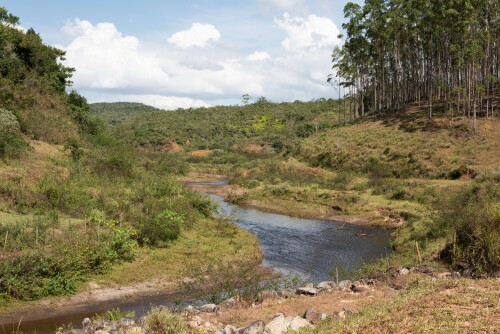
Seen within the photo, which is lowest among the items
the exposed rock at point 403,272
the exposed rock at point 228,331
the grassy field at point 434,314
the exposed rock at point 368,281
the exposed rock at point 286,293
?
the exposed rock at point 286,293

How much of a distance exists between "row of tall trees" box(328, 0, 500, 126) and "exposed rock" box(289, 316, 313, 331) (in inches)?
1682

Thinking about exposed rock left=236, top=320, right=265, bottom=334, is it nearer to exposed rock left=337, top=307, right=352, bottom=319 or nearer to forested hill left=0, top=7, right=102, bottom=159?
exposed rock left=337, top=307, right=352, bottom=319

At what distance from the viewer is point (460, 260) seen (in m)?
16.9

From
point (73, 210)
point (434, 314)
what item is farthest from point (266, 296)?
point (73, 210)

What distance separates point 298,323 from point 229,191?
40.9 m

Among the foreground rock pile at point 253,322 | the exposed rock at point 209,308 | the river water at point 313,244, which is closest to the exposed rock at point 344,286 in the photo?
the foreground rock pile at point 253,322

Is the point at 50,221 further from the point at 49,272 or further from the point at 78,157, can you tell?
the point at 78,157

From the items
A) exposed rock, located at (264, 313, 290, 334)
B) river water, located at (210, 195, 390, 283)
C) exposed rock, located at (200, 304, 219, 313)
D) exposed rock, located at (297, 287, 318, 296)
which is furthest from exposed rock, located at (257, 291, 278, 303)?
river water, located at (210, 195, 390, 283)

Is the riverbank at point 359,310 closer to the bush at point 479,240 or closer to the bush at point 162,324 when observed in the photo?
the bush at point 162,324

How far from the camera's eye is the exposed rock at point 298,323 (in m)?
10.9

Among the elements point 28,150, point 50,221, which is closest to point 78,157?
point 28,150

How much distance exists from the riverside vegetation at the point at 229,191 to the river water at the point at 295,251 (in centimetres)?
146

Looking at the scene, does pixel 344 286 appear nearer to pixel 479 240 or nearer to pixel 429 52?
pixel 479 240

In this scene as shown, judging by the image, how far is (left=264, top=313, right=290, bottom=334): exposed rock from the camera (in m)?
10.8
